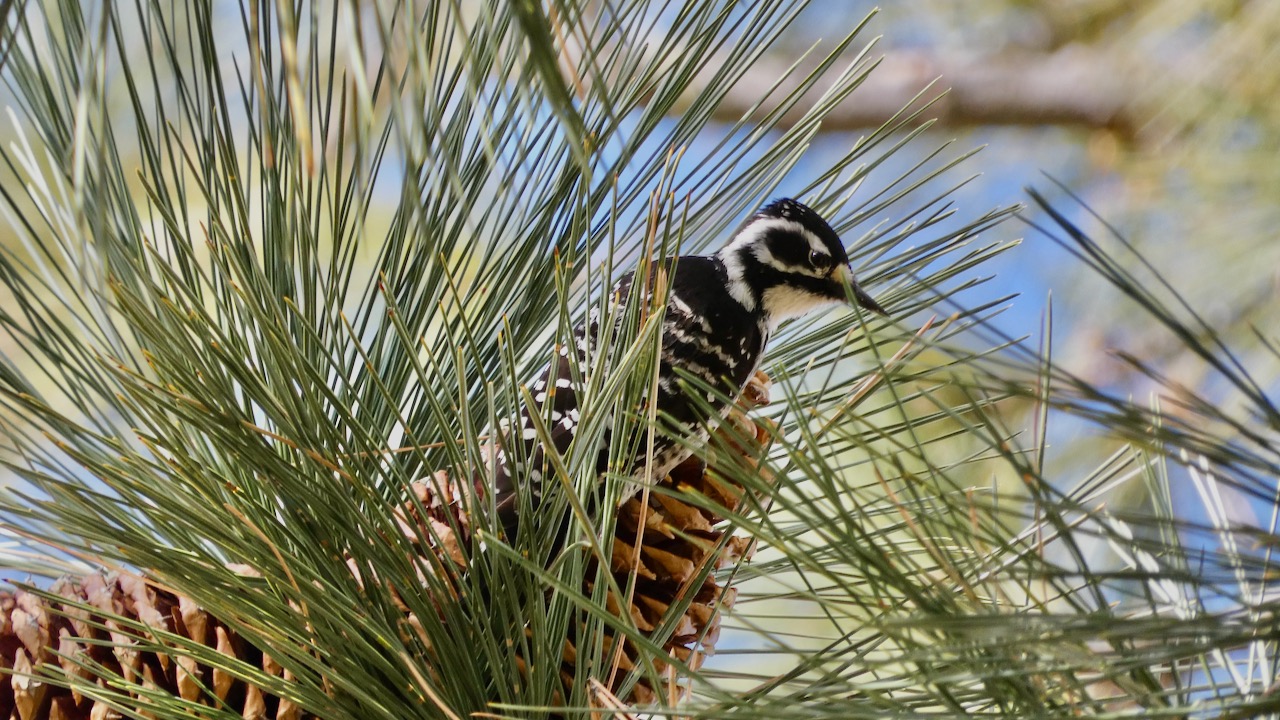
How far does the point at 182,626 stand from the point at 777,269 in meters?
0.93

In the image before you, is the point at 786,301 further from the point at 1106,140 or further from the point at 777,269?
the point at 1106,140

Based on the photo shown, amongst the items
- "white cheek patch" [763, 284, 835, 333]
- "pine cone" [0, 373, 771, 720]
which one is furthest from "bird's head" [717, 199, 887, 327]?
"pine cone" [0, 373, 771, 720]

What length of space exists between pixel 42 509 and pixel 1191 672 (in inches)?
29.3

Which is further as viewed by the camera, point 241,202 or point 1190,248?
point 1190,248

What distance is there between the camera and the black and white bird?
1271mm

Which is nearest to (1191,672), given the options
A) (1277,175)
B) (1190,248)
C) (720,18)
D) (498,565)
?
(498,565)

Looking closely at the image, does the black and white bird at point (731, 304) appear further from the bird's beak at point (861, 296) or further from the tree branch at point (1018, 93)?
the tree branch at point (1018, 93)

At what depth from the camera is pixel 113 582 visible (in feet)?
2.80

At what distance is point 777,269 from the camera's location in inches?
60.5

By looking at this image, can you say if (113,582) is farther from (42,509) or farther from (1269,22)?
(1269,22)

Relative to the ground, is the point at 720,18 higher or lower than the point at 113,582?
higher

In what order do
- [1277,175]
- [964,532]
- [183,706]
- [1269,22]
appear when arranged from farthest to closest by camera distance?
[1269,22]
[1277,175]
[183,706]
[964,532]

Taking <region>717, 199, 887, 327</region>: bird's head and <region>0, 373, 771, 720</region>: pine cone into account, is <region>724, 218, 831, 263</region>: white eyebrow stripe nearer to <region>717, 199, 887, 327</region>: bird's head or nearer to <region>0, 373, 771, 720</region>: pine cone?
<region>717, 199, 887, 327</region>: bird's head

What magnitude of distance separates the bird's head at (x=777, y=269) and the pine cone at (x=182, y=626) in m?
0.60
